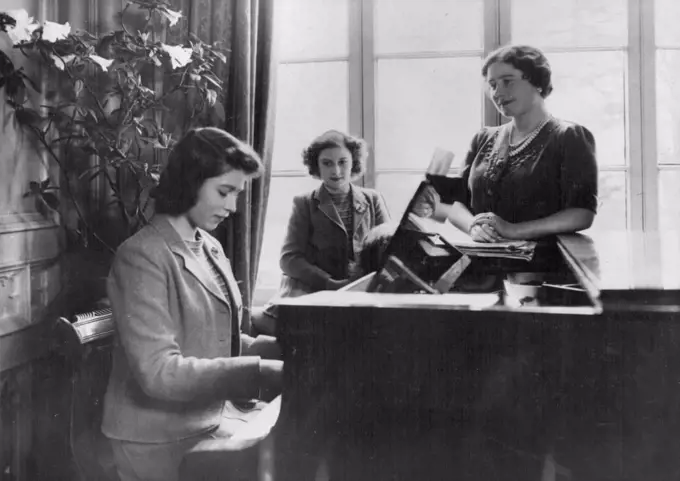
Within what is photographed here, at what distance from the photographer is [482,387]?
2.99 feet

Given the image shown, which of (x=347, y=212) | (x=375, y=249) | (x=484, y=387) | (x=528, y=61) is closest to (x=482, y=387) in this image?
(x=484, y=387)

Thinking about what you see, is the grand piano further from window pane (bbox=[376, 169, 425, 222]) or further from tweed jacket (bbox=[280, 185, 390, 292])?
window pane (bbox=[376, 169, 425, 222])

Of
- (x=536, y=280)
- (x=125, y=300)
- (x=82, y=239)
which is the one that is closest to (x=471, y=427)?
(x=536, y=280)

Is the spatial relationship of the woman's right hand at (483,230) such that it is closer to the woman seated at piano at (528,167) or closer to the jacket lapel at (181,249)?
the woman seated at piano at (528,167)

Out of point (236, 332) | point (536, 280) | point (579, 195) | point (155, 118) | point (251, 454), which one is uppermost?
point (155, 118)

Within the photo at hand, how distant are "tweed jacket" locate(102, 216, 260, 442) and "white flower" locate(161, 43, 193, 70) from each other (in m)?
0.95

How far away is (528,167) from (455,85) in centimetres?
108

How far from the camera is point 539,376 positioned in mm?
896

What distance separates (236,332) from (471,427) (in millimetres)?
790

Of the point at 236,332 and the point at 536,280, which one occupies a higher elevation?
the point at 536,280

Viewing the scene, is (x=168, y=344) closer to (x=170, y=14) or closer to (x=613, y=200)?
(x=170, y=14)

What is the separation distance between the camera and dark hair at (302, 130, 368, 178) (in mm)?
2574

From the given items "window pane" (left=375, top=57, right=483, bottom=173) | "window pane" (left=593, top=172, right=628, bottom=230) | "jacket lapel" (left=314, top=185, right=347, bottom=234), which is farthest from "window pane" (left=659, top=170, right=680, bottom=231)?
"jacket lapel" (left=314, top=185, right=347, bottom=234)

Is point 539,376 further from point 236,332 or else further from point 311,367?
point 236,332
